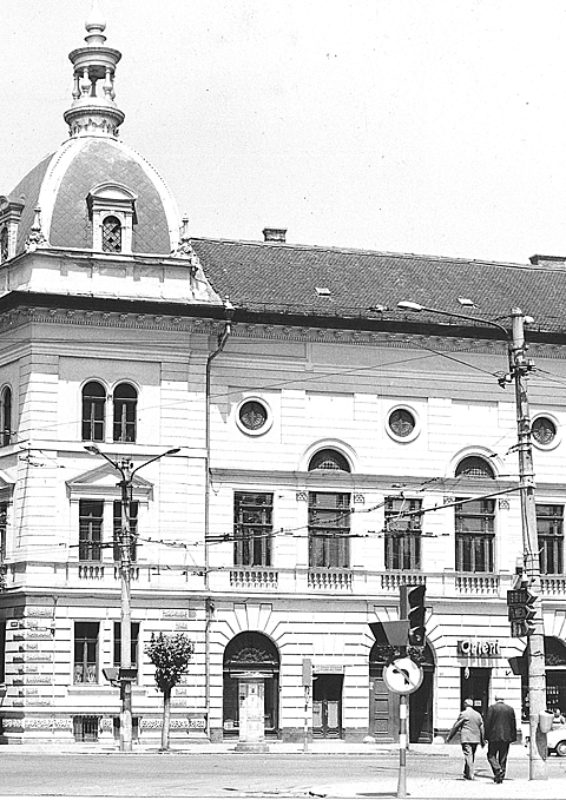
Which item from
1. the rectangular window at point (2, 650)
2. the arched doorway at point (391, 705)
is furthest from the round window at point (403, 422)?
the rectangular window at point (2, 650)

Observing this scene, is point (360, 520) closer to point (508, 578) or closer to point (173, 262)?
point (508, 578)

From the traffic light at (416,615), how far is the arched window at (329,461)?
106 ft

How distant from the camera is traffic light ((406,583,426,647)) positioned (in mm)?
32031

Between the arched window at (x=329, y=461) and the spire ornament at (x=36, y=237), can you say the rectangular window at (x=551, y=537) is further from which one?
the spire ornament at (x=36, y=237)

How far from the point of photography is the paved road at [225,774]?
33.8m

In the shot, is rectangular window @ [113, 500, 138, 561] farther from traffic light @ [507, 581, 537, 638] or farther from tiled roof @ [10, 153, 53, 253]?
traffic light @ [507, 581, 537, 638]

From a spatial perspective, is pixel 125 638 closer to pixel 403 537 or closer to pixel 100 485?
pixel 100 485

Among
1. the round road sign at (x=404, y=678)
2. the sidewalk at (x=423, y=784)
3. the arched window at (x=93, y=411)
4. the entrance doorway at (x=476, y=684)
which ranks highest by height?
the arched window at (x=93, y=411)

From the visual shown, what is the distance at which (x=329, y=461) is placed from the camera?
64875 millimetres

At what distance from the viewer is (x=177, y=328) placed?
6238 cm

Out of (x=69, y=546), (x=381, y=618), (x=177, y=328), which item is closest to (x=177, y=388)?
(x=177, y=328)

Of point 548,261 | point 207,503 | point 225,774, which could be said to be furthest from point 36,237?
point 225,774

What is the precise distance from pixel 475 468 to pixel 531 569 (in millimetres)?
28293

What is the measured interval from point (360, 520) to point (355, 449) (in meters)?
2.46
